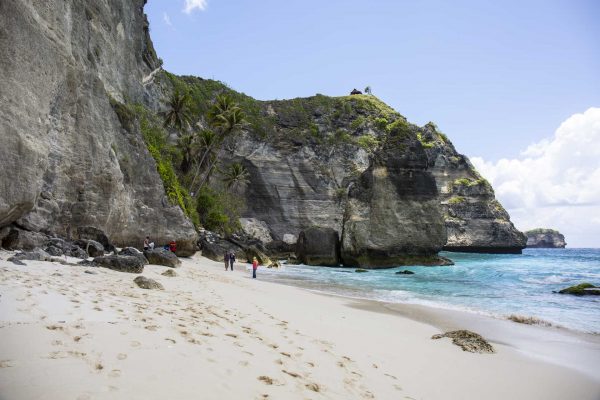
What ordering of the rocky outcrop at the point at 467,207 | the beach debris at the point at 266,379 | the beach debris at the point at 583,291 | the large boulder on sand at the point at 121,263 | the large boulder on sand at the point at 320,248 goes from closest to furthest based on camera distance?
the beach debris at the point at 266,379, the large boulder on sand at the point at 121,263, the beach debris at the point at 583,291, the large boulder on sand at the point at 320,248, the rocky outcrop at the point at 467,207

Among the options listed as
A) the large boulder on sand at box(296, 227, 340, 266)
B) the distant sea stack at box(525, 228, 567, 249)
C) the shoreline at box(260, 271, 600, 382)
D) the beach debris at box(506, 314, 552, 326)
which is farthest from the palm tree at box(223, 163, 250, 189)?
the distant sea stack at box(525, 228, 567, 249)

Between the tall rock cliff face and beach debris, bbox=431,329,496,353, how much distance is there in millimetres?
12648

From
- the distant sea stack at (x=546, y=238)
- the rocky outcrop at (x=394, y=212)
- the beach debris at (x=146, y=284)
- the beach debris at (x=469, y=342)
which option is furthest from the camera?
the distant sea stack at (x=546, y=238)

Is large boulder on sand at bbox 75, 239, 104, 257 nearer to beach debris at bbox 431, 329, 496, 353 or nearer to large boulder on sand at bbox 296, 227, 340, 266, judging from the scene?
beach debris at bbox 431, 329, 496, 353

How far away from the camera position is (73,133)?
1694cm

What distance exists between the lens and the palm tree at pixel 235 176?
54959 mm

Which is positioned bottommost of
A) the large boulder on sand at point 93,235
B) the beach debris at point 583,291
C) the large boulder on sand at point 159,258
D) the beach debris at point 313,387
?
the beach debris at point 583,291

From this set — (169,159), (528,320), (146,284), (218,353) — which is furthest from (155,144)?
(218,353)

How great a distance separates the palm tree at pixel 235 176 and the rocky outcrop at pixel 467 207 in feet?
147

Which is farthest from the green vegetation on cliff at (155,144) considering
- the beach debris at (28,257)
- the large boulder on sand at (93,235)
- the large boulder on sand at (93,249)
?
the beach debris at (28,257)

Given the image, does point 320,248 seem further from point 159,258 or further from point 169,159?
point 159,258

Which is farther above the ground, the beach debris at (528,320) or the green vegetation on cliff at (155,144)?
the green vegetation on cliff at (155,144)

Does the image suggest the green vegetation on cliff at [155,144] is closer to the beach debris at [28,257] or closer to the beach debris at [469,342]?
the beach debris at [28,257]

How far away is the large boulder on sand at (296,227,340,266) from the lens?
132ft
